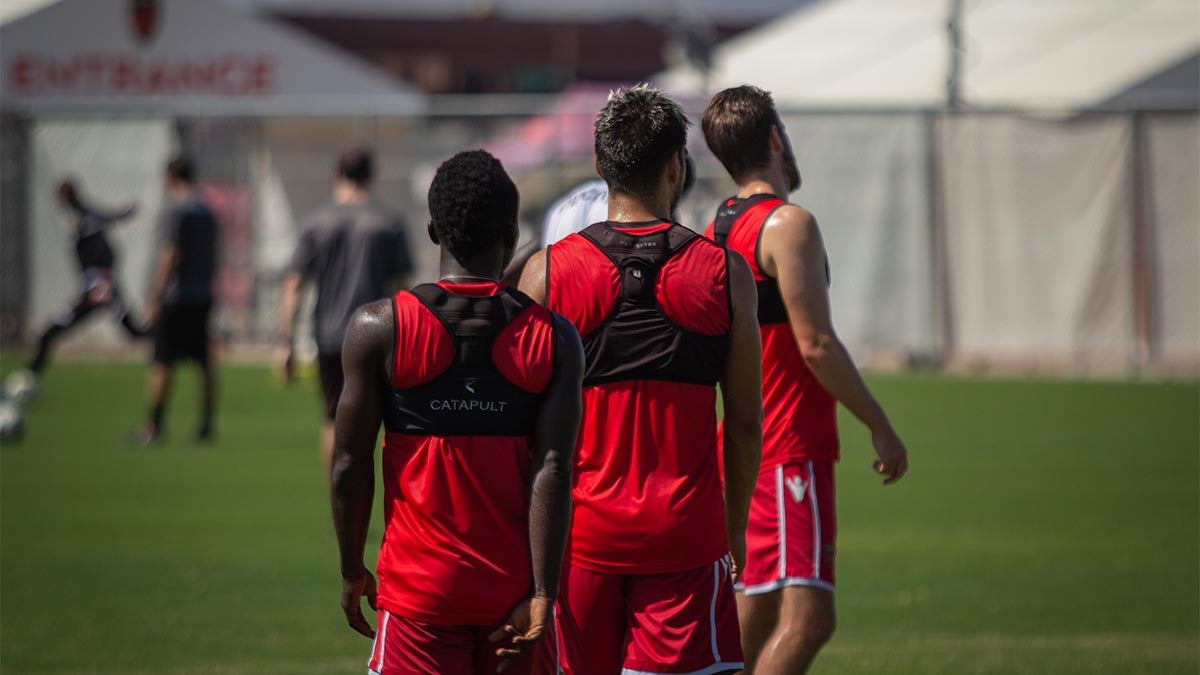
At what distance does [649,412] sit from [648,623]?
59 cm

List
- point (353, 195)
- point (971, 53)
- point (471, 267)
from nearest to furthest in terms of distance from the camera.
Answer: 1. point (471, 267)
2. point (353, 195)
3. point (971, 53)

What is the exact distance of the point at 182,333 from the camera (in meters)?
14.2

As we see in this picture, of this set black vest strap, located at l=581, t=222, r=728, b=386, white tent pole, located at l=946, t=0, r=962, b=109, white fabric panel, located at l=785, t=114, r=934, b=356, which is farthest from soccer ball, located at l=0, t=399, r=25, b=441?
white tent pole, located at l=946, t=0, r=962, b=109

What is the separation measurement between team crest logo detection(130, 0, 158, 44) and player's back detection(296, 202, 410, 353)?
16524 mm

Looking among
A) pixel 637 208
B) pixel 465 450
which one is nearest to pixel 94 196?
pixel 637 208

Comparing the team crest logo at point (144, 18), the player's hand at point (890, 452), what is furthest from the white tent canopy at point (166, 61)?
the player's hand at point (890, 452)

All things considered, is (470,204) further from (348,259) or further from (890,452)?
(348,259)

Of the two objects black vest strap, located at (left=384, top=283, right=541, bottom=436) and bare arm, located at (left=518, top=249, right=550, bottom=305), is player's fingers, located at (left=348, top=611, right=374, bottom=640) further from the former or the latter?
bare arm, located at (left=518, top=249, right=550, bottom=305)

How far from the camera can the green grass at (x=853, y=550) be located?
23.6 feet

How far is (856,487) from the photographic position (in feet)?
40.3

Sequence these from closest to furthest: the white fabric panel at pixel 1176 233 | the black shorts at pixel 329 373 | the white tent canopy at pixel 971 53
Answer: the black shorts at pixel 329 373, the white fabric panel at pixel 1176 233, the white tent canopy at pixel 971 53


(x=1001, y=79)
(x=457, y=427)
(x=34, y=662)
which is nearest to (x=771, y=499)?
(x=457, y=427)

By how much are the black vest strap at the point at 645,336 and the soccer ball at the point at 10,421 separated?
10807 mm

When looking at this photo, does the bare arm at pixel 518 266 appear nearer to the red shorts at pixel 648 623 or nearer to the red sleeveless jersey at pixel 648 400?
the red sleeveless jersey at pixel 648 400
